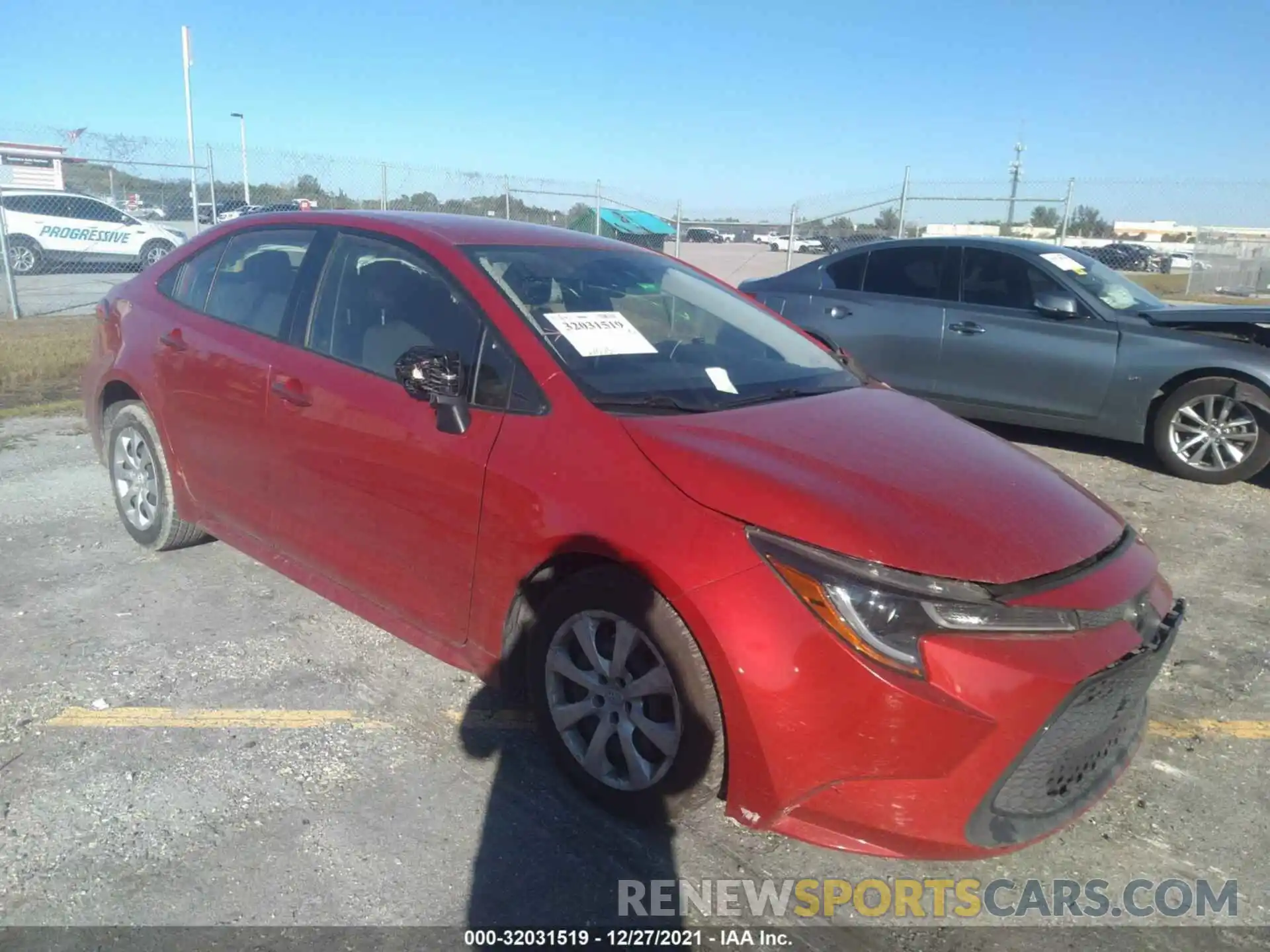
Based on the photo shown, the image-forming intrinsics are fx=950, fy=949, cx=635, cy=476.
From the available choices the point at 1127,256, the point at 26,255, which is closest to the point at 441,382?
the point at 26,255

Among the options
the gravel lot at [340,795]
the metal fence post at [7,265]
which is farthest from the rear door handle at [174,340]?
the metal fence post at [7,265]

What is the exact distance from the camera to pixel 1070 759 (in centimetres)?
239

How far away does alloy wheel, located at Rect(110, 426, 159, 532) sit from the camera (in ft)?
14.6

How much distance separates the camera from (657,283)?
12.4ft

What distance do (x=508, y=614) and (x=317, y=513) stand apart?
3.32 ft

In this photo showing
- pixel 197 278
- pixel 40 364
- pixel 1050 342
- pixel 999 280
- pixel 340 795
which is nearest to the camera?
pixel 340 795

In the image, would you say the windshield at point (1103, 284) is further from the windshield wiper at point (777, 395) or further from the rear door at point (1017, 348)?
the windshield wiper at point (777, 395)

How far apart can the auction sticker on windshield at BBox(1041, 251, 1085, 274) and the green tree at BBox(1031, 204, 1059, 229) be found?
10.7m

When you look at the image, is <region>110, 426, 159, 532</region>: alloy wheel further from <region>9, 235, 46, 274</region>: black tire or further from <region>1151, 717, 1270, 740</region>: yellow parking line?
<region>9, 235, 46, 274</region>: black tire

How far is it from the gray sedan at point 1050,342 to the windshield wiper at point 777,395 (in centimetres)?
324

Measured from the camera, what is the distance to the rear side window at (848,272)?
26.1ft

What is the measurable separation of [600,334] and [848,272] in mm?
5408

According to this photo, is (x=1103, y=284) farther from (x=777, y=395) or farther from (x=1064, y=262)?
(x=777, y=395)

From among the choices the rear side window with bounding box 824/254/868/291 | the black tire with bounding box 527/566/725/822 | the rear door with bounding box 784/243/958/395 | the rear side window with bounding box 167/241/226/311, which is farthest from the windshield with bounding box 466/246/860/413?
the rear side window with bounding box 824/254/868/291
